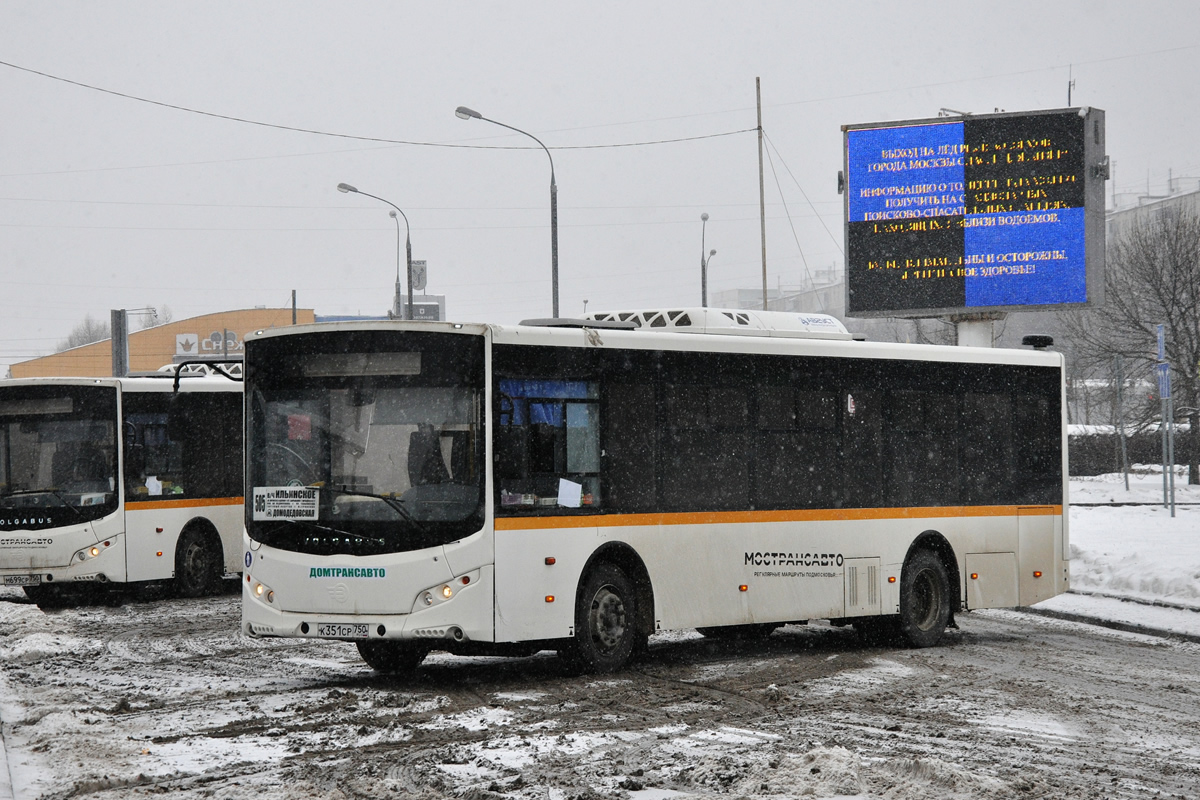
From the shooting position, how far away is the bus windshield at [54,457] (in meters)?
18.8

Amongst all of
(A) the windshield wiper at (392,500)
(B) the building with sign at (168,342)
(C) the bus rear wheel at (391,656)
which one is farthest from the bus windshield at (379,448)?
(B) the building with sign at (168,342)

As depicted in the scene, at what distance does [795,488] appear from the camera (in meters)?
13.7

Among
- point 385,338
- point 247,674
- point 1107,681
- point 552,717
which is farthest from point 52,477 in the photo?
point 1107,681

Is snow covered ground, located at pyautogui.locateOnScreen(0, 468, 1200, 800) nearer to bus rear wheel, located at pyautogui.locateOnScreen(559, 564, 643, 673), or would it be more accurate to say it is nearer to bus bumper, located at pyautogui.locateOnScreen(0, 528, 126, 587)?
bus rear wheel, located at pyautogui.locateOnScreen(559, 564, 643, 673)

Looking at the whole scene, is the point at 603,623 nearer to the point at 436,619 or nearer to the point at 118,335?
the point at 436,619

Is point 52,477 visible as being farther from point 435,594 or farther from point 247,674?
point 435,594

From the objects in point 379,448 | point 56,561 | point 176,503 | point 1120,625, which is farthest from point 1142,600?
point 56,561

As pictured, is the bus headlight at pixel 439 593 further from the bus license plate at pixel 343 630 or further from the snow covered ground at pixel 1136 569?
the snow covered ground at pixel 1136 569

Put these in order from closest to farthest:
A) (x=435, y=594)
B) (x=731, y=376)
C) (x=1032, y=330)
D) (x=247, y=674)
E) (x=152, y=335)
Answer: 1. (x=435, y=594)
2. (x=247, y=674)
3. (x=731, y=376)
4. (x=1032, y=330)
5. (x=152, y=335)

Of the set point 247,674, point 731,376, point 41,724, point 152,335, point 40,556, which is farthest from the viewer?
point 152,335

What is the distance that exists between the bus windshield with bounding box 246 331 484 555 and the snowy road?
1.19 metres

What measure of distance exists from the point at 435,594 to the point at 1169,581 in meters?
11.3

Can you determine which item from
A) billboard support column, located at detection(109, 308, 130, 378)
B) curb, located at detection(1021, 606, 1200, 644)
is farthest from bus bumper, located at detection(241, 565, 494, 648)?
billboard support column, located at detection(109, 308, 130, 378)

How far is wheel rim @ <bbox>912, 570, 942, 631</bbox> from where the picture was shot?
1481cm
